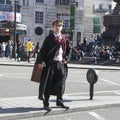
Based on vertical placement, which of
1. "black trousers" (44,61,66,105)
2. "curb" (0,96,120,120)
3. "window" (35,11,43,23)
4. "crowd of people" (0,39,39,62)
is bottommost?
"crowd of people" (0,39,39,62)

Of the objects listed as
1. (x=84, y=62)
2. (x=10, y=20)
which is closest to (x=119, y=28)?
(x=84, y=62)

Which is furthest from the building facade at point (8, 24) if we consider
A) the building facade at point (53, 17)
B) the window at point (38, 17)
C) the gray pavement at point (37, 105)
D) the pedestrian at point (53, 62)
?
the pedestrian at point (53, 62)

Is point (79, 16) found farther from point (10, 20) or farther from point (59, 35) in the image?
point (59, 35)

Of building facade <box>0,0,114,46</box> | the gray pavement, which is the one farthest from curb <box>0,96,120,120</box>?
building facade <box>0,0,114,46</box>

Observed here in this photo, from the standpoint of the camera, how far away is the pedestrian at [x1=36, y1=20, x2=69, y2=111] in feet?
33.8

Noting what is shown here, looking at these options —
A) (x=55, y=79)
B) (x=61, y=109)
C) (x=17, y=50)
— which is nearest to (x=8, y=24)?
(x=17, y=50)

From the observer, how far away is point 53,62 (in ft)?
33.9

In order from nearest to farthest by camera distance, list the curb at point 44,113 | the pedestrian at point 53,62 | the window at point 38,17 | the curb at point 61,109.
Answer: the curb at point 44,113 → the curb at point 61,109 → the pedestrian at point 53,62 → the window at point 38,17

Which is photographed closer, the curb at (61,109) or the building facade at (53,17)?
the curb at (61,109)

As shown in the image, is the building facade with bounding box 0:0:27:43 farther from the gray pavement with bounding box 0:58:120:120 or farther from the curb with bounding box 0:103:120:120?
the curb with bounding box 0:103:120:120

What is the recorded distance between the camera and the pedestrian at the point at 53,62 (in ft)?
33.8

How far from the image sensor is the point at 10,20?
55531 mm

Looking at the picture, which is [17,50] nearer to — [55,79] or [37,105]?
[37,105]

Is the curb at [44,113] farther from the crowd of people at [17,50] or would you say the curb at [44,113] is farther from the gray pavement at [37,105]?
the crowd of people at [17,50]
